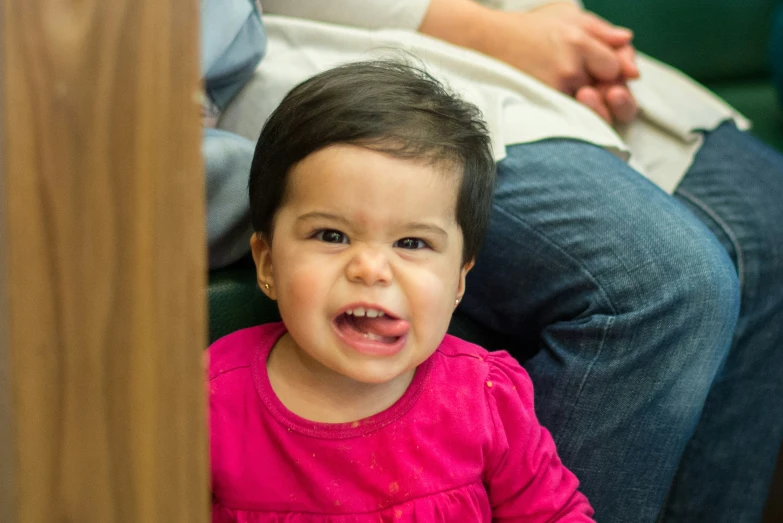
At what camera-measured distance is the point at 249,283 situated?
850mm

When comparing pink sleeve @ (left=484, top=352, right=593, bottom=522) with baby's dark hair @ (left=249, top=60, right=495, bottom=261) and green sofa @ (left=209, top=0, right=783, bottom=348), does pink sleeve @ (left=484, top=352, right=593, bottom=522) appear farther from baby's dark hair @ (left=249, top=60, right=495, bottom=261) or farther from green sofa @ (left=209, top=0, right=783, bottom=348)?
green sofa @ (left=209, top=0, right=783, bottom=348)

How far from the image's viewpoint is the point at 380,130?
69cm

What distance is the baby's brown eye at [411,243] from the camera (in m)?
0.70

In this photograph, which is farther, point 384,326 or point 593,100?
point 593,100

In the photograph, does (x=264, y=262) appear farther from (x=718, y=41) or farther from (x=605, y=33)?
(x=718, y=41)

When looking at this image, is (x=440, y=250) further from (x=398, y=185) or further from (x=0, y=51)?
(x=0, y=51)

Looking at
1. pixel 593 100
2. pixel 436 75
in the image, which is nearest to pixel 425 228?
pixel 436 75

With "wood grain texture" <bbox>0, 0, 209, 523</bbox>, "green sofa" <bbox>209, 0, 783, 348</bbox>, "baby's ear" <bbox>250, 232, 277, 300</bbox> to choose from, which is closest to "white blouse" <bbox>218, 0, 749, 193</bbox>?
"baby's ear" <bbox>250, 232, 277, 300</bbox>

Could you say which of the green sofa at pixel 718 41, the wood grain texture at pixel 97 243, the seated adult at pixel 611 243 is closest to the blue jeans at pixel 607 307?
the seated adult at pixel 611 243

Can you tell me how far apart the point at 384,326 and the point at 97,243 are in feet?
1.06

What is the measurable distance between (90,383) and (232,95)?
0.58 meters

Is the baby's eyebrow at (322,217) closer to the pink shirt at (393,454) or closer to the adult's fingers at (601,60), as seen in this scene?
the pink shirt at (393,454)

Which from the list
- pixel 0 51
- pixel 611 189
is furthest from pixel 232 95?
pixel 0 51

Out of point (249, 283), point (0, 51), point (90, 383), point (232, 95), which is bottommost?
point (249, 283)
